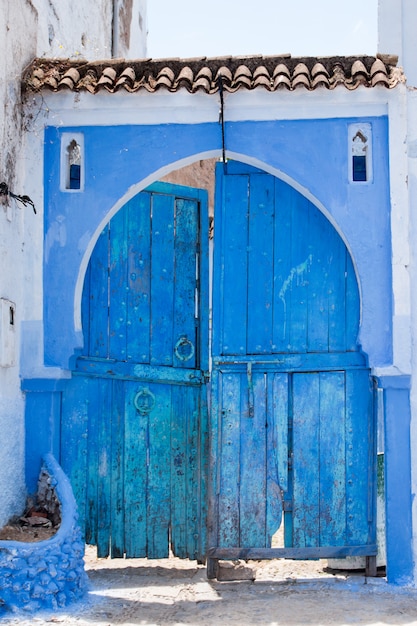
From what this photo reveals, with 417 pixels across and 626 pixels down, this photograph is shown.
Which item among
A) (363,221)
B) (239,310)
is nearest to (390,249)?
(363,221)

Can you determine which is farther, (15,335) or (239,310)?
(239,310)

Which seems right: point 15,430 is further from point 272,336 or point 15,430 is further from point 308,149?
point 308,149

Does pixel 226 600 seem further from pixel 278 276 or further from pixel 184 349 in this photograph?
pixel 278 276

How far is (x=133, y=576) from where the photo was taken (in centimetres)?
614

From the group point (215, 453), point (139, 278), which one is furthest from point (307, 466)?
point (139, 278)

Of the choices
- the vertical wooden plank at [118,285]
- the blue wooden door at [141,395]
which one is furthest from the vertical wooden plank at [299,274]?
the vertical wooden plank at [118,285]

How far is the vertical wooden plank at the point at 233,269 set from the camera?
6.15 meters

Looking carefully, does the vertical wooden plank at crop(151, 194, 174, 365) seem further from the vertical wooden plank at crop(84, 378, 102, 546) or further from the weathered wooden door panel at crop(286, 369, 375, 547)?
the weathered wooden door panel at crop(286, 369, 375, 547)

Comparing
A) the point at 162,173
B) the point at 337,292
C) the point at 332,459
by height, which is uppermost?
the point at 162,173

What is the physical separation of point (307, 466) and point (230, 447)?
0.57 metres

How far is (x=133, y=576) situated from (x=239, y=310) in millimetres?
2105

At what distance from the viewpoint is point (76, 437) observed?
20.2ft

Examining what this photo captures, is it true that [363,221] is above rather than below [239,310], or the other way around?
above

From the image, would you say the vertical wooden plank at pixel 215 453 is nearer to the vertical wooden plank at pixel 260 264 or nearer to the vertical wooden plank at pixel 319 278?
the vertical wooden plank at pixel 260 264
